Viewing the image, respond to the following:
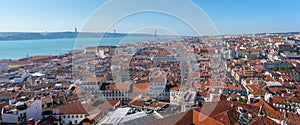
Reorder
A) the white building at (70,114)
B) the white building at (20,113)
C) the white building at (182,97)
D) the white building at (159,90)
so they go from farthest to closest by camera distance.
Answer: the white building at (159,90)
the white building at (182,97)
the white building at (70,114)
the white building at (20,113)

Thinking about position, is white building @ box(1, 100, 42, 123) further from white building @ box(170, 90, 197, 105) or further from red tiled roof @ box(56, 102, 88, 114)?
white building @ box(170, 90, 197, 105)

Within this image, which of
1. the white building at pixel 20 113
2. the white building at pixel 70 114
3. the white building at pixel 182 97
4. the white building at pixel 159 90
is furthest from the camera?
the white building at pixel 159 90

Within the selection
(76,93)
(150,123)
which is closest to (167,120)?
(150,123)

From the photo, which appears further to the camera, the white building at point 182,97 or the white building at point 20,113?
the white building at point 182,97

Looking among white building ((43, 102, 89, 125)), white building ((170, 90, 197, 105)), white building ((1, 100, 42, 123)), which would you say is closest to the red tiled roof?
white building ((43, 102, 89, 125))

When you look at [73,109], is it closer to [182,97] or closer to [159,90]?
[182,97]

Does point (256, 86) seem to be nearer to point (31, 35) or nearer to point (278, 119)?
point (278, 119)

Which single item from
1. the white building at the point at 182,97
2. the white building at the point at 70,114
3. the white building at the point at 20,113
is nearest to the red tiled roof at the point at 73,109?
the white building at the point at 70,114

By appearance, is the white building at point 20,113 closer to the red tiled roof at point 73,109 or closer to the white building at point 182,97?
the red tiled roof at point 73,109

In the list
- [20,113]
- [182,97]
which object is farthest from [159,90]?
[20,113]

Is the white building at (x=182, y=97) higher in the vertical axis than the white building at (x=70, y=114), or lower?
higher

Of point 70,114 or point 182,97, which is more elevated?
point 182,97
